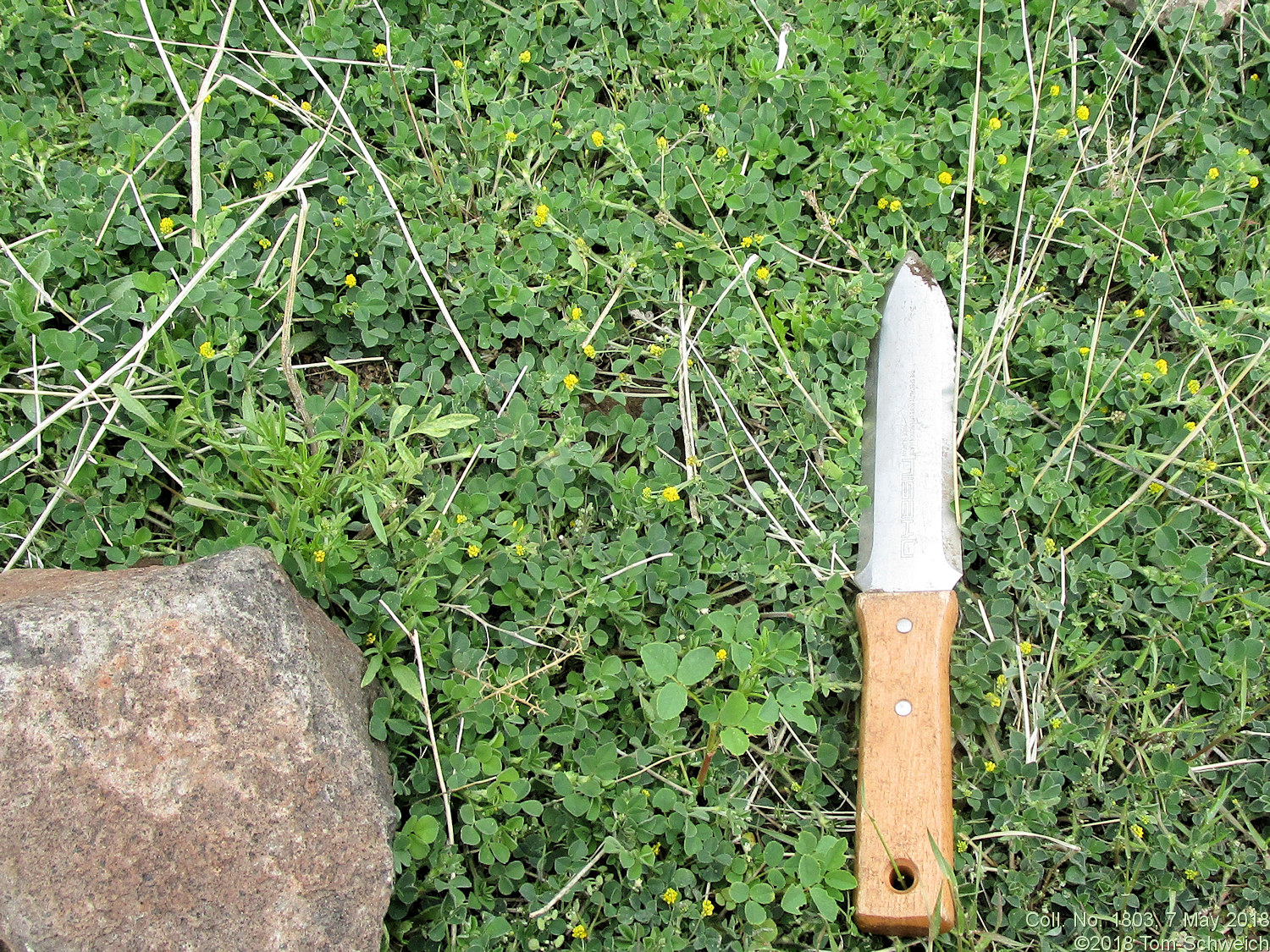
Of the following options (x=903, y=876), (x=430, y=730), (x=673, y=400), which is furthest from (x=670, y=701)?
(x=673, y=400)

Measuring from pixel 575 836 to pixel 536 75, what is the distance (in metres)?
2.50

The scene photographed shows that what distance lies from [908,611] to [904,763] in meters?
0.42

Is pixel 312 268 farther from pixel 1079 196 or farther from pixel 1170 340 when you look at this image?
pixel 1170 340

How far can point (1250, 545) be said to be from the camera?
2996mm

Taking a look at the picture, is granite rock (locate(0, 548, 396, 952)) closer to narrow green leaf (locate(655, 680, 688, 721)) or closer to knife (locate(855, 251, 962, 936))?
narrow green leaf (locate(655, 680, 688, 721))

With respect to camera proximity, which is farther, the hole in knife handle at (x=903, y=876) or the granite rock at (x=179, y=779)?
the hole in knife handle at (x=903, y=876)

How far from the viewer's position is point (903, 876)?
2.48m

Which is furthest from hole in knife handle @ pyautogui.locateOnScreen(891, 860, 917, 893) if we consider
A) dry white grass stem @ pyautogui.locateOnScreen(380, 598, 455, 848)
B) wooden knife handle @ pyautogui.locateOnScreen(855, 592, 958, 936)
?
dry white grass stem @ pyautogui.locateOnScreen(380, 598, 455, 848)

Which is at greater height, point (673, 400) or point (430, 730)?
point (673, 400)

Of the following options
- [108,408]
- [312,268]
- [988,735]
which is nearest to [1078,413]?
[988,735]

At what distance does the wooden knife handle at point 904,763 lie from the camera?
2.46 metres

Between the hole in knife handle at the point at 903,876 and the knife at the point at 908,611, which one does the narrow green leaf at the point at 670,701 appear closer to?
the knife at the point at 908,611

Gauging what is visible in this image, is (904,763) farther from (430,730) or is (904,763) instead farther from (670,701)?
(430,730)

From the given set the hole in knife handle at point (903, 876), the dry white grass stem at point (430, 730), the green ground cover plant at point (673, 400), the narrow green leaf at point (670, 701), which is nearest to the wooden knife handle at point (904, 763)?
the hole in knife handle at point (903, 876)
